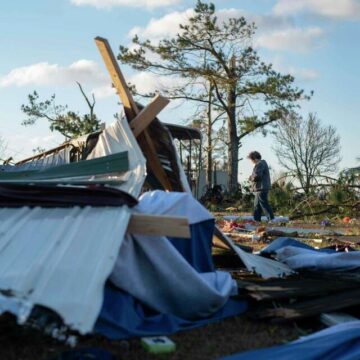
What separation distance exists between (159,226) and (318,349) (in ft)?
4.24

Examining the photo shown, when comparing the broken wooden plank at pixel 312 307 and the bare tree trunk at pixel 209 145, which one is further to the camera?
the bare tree trunk at pixel 209 145

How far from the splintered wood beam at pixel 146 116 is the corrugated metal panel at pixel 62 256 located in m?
1.64

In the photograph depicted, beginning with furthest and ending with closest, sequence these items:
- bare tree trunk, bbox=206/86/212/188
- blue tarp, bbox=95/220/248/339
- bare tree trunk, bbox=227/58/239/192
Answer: bare tree trunk, bbox=206/86/212/188, bare tree trunk, bbox=227/58/239/192, blue tarp, bbox=95/220/248/339

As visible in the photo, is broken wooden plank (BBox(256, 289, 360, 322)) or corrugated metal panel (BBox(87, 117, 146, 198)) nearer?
broken wooden plank (BBox(256, 289, 360, 322))

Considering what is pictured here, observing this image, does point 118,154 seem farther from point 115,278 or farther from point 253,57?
point 253,57

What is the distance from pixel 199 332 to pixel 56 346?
1.02m

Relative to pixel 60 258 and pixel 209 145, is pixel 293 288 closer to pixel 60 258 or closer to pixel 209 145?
pixel 60 258

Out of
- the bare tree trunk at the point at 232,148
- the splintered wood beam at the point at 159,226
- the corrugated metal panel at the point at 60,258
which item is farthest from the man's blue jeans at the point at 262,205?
the bare tree trunk at the point at 232,148

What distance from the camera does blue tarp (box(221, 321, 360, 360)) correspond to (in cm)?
346

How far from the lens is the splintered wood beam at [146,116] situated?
583 cm

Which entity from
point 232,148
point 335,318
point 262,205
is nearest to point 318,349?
point 335,318

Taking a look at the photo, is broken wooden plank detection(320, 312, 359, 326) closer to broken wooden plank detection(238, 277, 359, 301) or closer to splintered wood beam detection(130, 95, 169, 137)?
broken wooden plank detection(238, 277, 359, 301)

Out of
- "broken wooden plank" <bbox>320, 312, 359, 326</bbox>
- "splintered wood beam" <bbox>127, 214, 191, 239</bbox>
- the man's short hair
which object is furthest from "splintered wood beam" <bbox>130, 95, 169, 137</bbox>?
the man's short hair

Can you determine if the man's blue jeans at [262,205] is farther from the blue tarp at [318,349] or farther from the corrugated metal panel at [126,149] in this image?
the blue tarp at [318,349]
